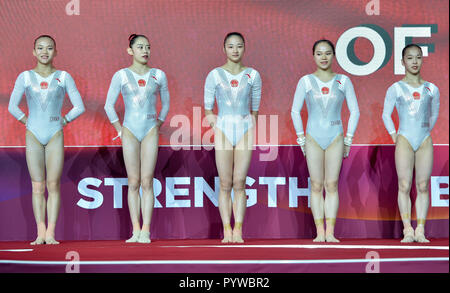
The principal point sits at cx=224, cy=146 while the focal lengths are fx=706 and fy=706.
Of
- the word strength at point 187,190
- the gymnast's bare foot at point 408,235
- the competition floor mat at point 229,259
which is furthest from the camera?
the word strength at point 187,190

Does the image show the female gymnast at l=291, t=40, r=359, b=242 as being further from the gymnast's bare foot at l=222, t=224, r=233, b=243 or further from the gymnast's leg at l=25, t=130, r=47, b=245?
the gymnast's leg at l=25, t=130, r=47, b=245

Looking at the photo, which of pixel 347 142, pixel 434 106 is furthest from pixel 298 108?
pixel 434 106

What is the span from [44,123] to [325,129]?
242 cm

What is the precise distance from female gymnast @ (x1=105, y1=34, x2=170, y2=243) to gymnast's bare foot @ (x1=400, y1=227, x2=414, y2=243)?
2.24m

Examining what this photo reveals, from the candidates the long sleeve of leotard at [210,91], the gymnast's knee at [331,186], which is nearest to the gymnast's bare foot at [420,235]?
the gymnast's knee at [331,186]

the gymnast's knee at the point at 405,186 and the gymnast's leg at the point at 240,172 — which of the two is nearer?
the gymnast's leg at the point at 240,172

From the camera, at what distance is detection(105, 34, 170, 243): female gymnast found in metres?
6.11

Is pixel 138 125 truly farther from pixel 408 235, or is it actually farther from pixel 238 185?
pixel 408 235

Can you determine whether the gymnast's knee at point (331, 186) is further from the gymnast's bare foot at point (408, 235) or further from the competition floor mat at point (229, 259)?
the gymnast's bare foot at point (408, 235)

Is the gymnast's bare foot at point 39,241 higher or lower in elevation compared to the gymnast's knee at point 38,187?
lower

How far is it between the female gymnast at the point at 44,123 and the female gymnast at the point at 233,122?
1.24 m

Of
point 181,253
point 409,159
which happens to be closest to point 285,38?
point 409,159

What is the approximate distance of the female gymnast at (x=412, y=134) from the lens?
20.3ft

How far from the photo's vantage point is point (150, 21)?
272 inches
